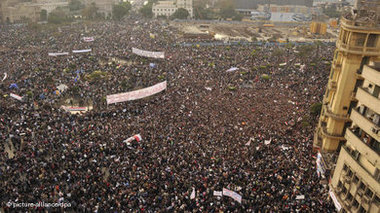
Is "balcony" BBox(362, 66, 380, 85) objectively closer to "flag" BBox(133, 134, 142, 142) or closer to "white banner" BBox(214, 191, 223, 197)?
"white banner" BBox(214, 191, 223, 197)

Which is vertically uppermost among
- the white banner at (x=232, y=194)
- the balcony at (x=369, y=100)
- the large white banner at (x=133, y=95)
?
the balcony at (x=369, y=100)

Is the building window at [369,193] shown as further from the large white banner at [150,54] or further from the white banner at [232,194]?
the large white banner at [150,54]

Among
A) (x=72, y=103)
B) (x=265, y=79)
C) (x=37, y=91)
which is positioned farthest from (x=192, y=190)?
(x=265, y=79)

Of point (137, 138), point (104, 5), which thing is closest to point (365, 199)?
point (137, 138)

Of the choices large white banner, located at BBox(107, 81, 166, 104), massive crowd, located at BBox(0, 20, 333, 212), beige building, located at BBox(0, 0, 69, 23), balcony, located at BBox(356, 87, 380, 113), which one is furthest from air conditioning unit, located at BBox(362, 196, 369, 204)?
beige building, located at BBox(0, 0, 69, 23)

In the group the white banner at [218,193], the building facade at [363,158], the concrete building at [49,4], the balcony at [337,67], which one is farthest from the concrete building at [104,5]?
the building facade at [363,158]

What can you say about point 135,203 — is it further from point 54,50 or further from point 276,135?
point 54,50

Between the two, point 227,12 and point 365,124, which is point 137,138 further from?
point 227,12
